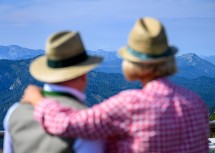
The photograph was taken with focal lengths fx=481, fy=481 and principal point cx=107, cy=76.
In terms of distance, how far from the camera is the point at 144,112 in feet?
7.16

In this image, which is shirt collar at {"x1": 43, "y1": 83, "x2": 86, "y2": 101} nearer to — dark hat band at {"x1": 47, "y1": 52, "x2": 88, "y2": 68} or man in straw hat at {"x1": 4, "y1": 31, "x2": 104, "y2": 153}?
man in straw hat at {"x1": 4, "y1": 31, "x2": 104, "y2": 153}

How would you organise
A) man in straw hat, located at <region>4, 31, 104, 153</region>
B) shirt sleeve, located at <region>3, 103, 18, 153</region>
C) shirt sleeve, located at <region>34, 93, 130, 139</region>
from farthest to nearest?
shirt sleeve, located at <region>3, 103, 18, 153</region> < man in straw hat, located at <region>4, 31, 104, 153</region> < shirt sleeve, located at <region>34, 93, 130, 139</region>

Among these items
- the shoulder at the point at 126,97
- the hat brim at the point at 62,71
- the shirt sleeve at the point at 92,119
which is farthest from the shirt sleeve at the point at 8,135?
the shoulder at the point at 126,97

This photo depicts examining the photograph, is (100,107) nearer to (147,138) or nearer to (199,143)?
(147,138)

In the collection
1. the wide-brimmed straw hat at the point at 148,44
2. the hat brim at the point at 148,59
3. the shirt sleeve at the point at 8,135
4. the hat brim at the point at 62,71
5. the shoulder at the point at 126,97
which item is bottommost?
the shirt sleeve at the point at 8,135

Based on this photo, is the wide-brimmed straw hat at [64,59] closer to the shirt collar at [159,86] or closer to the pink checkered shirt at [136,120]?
the pink checkered shirt at [136,120]

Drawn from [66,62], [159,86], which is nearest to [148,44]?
[159,86]

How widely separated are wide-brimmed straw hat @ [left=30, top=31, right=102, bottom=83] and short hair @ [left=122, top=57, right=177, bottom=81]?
18 cm

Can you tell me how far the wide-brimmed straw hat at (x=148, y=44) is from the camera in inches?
88.1

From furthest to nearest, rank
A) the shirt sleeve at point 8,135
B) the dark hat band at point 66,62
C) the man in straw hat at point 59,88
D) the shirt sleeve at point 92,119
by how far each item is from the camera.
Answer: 1. the shirt sleeve at point 8,135
2. the dark hat band at point 66,62
3. the man in straw hat at point 59,88
4. the shirt sleeve at point 92,119

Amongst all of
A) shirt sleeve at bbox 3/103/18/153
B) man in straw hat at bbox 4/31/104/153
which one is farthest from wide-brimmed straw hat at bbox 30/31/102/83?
shirt sleeve at bbox 3/103/18/153

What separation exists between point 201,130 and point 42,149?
2.55ft

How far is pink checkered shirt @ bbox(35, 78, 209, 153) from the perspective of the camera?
2174 mm

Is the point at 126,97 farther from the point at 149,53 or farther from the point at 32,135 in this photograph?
the point at 32,135
